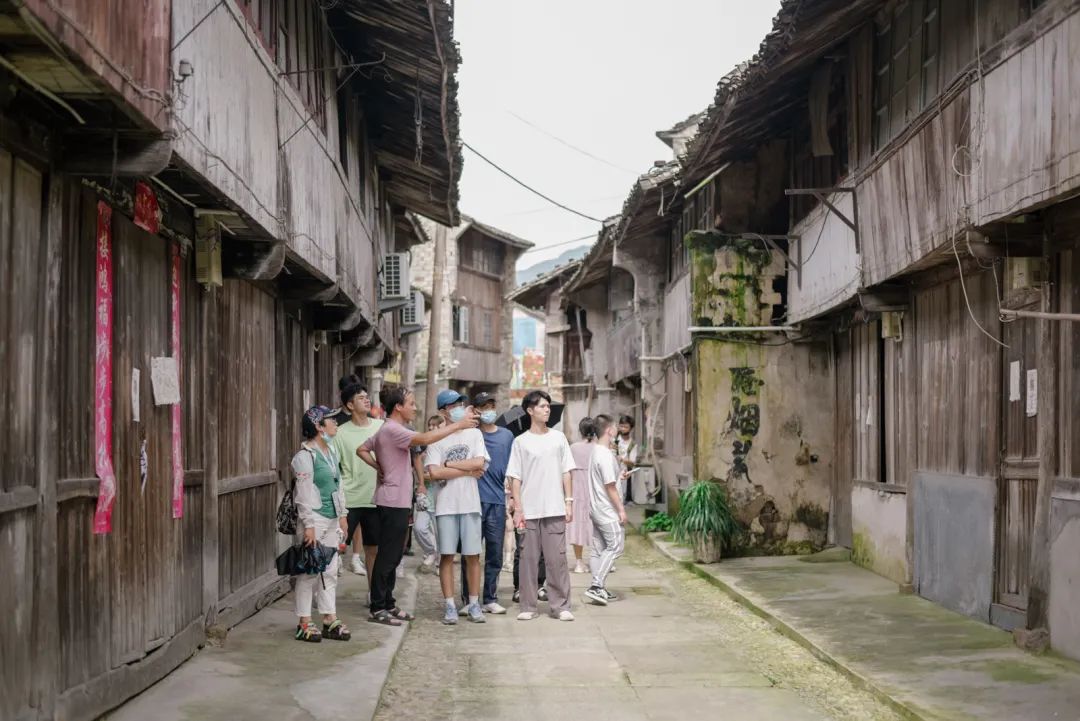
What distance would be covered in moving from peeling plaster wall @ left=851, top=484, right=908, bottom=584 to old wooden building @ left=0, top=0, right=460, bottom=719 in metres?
6.58

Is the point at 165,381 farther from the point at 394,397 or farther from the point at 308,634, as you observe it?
the point at 394,397

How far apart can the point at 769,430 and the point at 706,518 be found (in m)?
2.10

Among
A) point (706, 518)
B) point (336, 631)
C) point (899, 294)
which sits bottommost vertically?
point (336, 631)

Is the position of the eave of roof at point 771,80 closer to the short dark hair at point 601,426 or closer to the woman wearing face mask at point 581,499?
the short dark hair at point 601,426

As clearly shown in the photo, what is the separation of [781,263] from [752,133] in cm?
209

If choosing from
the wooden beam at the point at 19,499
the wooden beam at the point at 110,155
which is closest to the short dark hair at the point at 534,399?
the wooden beam at the point at 110,155

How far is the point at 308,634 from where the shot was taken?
9.77 meters

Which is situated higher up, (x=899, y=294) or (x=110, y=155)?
(x=110, y=155)

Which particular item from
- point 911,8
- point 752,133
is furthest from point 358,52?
point 911,8

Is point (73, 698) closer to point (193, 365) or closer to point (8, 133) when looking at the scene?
point (8, 133)

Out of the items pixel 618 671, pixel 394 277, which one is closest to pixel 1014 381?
pixel 618 671

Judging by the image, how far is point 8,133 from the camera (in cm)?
566

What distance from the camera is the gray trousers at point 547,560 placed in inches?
459

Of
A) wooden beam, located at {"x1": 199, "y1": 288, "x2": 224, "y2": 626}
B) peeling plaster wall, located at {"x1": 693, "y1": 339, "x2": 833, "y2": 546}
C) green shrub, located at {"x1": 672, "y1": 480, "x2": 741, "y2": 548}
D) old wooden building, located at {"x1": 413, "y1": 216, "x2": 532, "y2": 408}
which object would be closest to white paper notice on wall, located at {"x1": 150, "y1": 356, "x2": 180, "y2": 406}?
wooden beam, located at {"x1": 199, "y1": 288, "x2": 224, "y2": 626}
